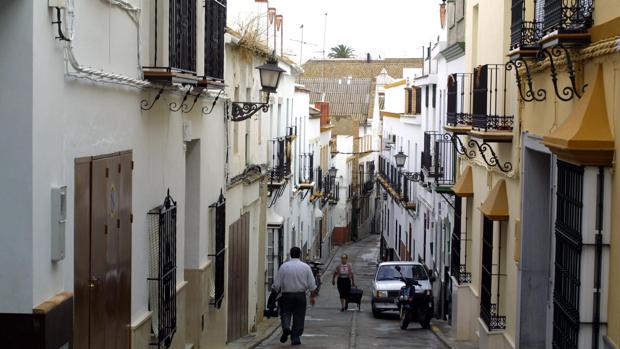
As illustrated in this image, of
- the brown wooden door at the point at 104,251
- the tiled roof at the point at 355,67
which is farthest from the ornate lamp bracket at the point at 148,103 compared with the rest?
the tiled roof at the point at 355,67

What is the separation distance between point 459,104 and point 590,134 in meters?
12.4

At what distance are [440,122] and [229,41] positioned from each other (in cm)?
1186

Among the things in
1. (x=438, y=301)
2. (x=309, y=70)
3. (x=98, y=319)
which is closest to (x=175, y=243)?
(x=98, y=319)

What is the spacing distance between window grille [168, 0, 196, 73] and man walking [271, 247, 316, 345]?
15.9 ft

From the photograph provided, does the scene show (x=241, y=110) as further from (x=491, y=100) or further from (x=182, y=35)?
(x=182, y=35)

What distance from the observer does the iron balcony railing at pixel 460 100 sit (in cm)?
1633

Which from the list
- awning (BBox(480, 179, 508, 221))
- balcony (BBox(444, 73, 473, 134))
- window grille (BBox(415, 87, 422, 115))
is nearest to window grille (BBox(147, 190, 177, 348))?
awning (BBox(480, 179, 508, 221))

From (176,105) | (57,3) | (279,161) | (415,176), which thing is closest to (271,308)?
(279,161)

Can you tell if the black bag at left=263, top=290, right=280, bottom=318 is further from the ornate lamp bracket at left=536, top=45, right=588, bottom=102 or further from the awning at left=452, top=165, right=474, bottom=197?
the ornate lamp bracket at left=536, top=45, right=588, bottom=102

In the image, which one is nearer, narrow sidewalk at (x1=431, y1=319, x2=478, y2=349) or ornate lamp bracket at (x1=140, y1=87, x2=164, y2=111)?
ornate lamp bracket at (x1=140, y1=87, x2=164, y2=111)

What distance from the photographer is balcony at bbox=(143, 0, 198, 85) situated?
10.1 m

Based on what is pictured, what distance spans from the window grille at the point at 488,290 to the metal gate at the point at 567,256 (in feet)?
14.1

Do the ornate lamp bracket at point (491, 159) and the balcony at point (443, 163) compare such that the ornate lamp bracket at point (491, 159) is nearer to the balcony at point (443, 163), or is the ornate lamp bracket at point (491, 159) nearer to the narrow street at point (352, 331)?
the narrow street at point (352, 331)

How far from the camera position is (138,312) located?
34.6ft
